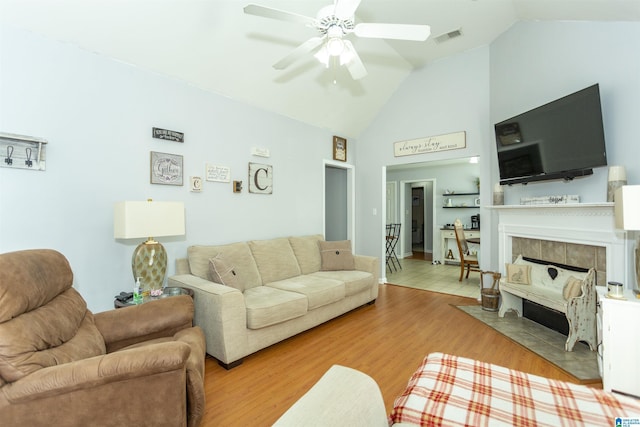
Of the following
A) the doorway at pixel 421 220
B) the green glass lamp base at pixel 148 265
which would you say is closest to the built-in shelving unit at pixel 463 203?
the doorway at pixel 421 220

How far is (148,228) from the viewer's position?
2.25 m

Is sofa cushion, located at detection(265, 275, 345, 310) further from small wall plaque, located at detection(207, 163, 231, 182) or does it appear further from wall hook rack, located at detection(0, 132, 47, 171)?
wall hook rack, located at detection(0, 132, 47, 171)

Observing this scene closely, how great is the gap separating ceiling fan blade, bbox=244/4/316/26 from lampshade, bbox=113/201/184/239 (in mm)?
1544

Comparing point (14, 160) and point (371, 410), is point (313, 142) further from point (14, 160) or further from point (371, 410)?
point (371, 410)

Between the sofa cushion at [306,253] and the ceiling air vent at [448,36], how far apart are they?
3160 mm

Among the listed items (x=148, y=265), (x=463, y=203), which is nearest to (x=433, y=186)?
(x=463, y=203)

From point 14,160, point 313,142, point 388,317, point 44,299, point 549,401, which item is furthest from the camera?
point 313,142

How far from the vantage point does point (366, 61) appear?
405cm

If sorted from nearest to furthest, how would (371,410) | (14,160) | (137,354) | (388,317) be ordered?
(371,410) < (137,354) < (14,160) < (388,317)

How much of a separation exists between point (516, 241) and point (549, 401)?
9.79 ft

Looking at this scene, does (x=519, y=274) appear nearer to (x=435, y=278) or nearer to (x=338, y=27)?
(x=435, y=278)

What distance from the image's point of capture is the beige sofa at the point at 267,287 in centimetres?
231

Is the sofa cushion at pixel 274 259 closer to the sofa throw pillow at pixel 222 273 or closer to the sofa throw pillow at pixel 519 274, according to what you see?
the sofa throw pillow at pixel 222 273

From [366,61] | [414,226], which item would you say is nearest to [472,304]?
[366,61]
